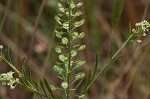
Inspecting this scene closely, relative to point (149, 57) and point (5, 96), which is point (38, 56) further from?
point (149, 57)

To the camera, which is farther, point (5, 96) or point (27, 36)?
point (27, 36)

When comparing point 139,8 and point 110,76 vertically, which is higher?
point 139,8

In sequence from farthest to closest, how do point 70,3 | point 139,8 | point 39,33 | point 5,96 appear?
point 139,8 → point 39,33 → point 5,96 → point 70,3

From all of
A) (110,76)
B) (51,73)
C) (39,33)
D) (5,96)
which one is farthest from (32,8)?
(5,96)

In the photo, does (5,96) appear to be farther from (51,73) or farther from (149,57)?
(149,57)

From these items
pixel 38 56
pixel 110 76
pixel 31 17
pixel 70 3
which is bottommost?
pixel 110 76

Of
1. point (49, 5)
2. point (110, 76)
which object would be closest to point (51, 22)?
point (49, 5)

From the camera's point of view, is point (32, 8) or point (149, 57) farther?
point (32, 8)

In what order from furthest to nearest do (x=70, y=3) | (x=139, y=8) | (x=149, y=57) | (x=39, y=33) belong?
(x=139, y=8) → (x=39, y=33) → (x=149, y=57) → (x=70, y=3)

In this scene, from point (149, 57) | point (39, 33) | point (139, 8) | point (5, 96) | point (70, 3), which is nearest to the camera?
point (70, 3)
